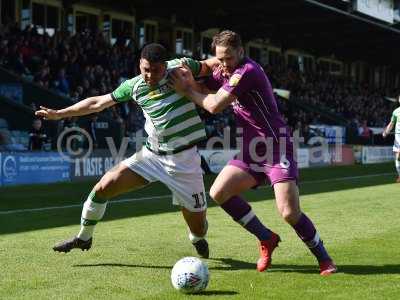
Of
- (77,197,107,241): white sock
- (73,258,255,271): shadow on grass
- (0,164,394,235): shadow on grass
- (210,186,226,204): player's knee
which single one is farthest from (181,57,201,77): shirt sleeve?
(0,164,394,235): shadow on grass

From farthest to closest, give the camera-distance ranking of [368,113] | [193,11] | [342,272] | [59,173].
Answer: [368,113] → [193,11] → [59,173] → [342,272]

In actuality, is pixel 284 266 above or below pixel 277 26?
below

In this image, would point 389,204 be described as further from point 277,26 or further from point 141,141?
point 277,26

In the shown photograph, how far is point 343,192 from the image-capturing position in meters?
16.7

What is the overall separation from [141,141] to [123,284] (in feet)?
49.7

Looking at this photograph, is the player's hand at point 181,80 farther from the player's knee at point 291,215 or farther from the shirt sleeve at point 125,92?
the player's knee at point 291,215

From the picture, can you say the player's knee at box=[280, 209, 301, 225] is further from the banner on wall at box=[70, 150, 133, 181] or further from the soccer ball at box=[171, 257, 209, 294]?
the banner on wall at box=[70, 150, 133, 181]

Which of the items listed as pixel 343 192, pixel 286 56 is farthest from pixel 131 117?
pixel 286 56

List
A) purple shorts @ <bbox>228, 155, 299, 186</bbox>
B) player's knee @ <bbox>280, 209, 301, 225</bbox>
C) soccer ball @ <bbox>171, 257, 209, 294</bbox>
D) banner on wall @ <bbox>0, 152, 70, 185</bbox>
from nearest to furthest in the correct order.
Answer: soccer ball @ <bbox>171, 257, 209, 294</bbox>, player's knee @ <bbox>280, 209, 301, 225</bbox>, purple shorts @ <bbox>228, 155, 299, 186</bbox>, banner on wall @ <bbox>0, 152, 70, 185</bbox>

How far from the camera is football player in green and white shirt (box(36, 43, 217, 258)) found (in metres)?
7.25

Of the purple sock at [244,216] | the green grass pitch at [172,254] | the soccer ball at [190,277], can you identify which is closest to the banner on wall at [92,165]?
the green grass pitch at [172,254]

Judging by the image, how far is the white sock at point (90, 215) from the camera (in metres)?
7.45

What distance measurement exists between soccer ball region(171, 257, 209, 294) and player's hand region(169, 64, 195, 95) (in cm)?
168

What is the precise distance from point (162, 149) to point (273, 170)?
1.15m
